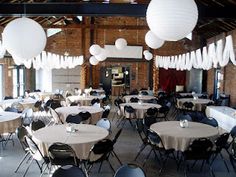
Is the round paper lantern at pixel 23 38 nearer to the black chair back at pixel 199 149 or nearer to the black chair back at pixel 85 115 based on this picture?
the black chair back at pixel 199 149

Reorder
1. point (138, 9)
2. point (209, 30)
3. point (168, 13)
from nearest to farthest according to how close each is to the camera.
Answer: point (168, 13) → point (138, 9) → point (209, 30)

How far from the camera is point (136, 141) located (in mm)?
7656

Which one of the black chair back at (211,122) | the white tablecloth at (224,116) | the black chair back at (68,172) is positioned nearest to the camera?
the black chair back at (68,172)

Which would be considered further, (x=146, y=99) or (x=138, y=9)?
(x=146, y=99)

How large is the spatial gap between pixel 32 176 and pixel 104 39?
13343 millimetres

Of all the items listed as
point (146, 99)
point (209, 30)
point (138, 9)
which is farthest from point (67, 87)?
point (138, 9)

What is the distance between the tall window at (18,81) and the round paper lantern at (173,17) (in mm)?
12218

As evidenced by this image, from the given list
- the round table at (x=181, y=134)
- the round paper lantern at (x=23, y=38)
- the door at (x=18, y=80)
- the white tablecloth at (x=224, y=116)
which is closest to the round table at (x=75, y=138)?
the round table at (x=181, y=134)

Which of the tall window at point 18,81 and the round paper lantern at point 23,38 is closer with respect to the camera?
the round paper lantern at point 23,38

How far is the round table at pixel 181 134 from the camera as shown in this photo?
16.5 feet

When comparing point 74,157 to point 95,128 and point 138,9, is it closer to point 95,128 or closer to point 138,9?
point 95,128

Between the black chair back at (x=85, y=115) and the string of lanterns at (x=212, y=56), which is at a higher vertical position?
the string of lanterns at (x=212, y=56)

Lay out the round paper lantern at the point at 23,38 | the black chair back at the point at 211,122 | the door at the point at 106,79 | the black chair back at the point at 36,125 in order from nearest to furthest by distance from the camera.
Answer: the round paper lantern at the point at 23,38 → the black chair back at the point at 36,125 → the black chair back at the point at 211,122 → the door at the point at 106,79

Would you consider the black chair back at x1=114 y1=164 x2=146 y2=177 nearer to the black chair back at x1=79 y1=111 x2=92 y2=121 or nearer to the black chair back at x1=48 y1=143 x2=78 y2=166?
the black chair back at x1=48 y1=143 x2=78 y2=166
